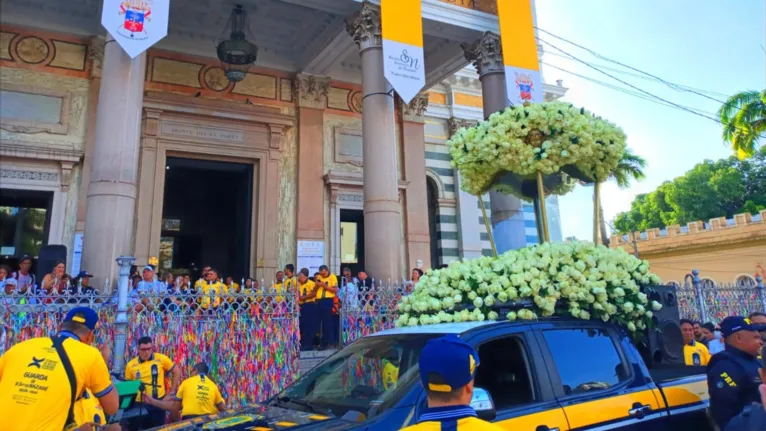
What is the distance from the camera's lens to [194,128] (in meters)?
13.8

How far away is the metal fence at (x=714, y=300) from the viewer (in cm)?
1155

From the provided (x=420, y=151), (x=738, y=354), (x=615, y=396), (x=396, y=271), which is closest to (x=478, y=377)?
(x=615, y=396)

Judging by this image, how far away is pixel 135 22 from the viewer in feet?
29.1

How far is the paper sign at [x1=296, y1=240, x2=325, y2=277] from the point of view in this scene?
14.1 m

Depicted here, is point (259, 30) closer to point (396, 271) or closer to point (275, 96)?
point (275, 96)

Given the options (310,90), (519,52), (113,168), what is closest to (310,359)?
(113,168)

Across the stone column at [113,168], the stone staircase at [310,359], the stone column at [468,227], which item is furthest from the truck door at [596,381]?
the stone column at [468,227]

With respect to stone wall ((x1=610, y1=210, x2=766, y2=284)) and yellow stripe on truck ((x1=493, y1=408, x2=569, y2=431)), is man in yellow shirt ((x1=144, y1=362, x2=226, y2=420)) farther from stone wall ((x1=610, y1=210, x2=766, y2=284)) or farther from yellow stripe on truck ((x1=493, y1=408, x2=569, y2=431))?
stone wall ((x1=610, y1=210, x2=766, y2=284))

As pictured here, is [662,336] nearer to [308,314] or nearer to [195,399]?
[195,399]

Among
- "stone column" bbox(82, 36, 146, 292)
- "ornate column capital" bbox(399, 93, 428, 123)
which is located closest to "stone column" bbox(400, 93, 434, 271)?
"ornate column capital" bbox(399, 93, 428, 123)

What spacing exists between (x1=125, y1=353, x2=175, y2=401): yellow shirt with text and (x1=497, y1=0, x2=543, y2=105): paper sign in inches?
356

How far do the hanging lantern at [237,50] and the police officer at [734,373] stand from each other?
37.5 feet

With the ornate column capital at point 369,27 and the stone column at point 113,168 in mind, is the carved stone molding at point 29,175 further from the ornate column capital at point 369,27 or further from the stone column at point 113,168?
the ornate column capital at point 369,27

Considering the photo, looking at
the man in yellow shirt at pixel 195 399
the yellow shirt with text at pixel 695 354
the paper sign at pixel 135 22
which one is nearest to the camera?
the man in yellow shirt at pixel 195 399
